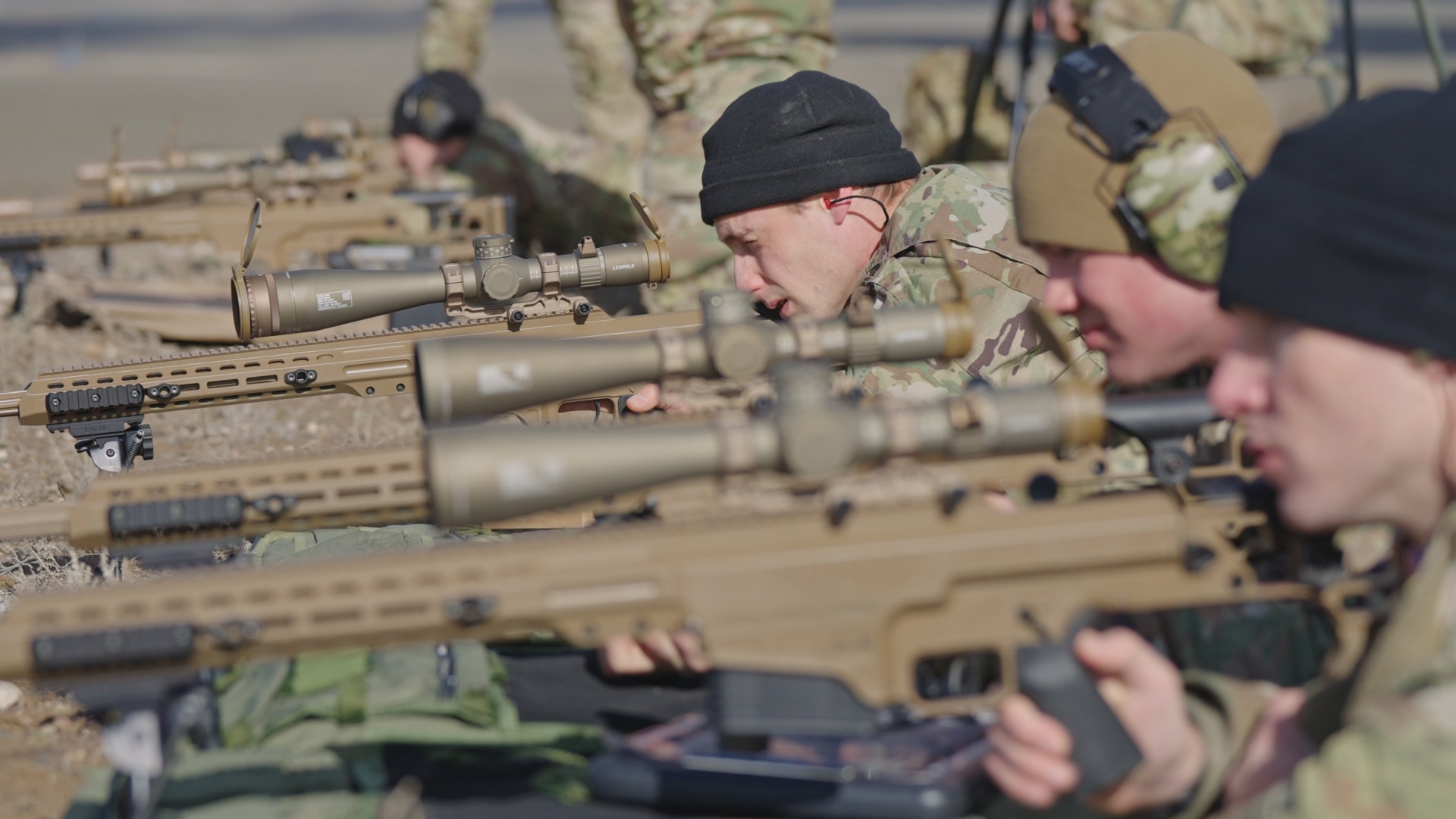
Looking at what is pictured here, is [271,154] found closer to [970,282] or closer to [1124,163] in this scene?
[970,282]

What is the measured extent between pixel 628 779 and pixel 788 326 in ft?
3.16

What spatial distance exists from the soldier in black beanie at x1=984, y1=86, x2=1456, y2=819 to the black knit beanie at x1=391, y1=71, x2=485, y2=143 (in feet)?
24.9

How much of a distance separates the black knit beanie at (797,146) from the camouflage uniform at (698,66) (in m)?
2.96

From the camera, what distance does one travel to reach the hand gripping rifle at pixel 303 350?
14.6ft

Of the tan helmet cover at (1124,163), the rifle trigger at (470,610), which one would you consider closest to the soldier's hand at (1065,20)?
the tan helmet cover at (1124,163)

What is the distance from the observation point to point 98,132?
19.1m

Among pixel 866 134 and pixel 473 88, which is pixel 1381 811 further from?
pixel 473 88

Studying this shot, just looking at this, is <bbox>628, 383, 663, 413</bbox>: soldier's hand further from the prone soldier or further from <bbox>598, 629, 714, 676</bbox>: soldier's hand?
the prone soldier

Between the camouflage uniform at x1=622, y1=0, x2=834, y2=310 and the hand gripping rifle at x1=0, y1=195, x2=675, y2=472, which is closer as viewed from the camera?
the hand gripping rifle at x1=0, y1=195, x2=675, y2=472

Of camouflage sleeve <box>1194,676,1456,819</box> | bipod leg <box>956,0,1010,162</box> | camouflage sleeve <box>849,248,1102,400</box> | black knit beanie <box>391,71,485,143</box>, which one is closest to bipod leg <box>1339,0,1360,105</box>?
bipod leg <box>956,0,1010,162</box>

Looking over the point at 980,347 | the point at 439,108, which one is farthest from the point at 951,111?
the point at 980,347

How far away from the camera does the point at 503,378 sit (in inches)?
113

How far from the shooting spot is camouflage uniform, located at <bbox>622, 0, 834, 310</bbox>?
7457 millimetres

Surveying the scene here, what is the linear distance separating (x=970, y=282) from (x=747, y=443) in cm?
179
